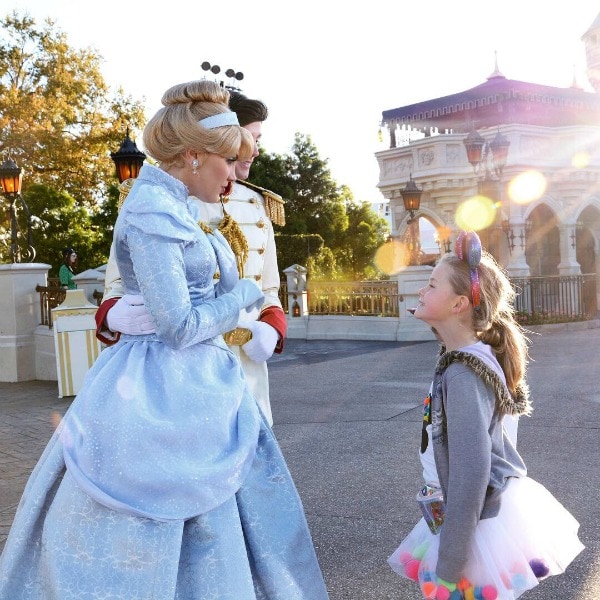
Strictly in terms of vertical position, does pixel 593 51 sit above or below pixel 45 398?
above

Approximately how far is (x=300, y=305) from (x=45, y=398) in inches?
321

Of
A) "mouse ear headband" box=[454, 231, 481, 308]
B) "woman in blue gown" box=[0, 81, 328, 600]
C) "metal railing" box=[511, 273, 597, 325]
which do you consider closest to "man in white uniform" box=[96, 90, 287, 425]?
"woman in blue gown" box=[0, 81, 328, 600]

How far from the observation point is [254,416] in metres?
2.41

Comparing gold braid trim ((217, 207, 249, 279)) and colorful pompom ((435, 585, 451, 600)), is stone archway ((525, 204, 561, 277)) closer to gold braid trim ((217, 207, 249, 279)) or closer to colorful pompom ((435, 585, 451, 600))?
gold braid trim ((217, 207, 249, 279))

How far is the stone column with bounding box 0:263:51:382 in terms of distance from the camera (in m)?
11.0

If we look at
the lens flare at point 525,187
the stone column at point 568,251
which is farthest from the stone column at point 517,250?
the stone column at point 568,251

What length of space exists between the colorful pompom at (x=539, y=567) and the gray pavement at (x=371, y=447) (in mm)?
1028

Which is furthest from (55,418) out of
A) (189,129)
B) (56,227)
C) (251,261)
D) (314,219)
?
(314,219)

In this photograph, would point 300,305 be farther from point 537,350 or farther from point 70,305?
point 70,305

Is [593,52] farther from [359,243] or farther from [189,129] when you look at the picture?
[189,129]

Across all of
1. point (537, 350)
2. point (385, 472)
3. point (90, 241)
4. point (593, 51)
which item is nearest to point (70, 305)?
point (385, 472)

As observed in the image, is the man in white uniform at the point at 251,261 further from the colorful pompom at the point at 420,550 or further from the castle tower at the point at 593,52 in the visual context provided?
the castle tower at the point at 593,52

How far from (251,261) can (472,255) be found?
3.45 ft

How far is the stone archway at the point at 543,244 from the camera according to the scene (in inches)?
961
